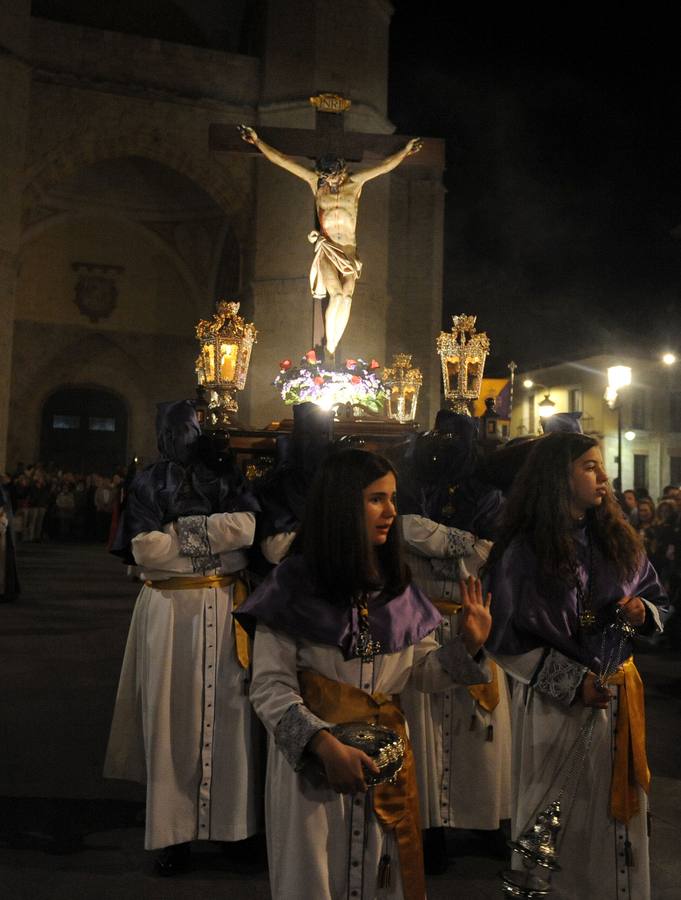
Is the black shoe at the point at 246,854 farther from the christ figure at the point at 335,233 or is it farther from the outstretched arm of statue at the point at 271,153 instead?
the outstretched arm of statue at the point at 271,153

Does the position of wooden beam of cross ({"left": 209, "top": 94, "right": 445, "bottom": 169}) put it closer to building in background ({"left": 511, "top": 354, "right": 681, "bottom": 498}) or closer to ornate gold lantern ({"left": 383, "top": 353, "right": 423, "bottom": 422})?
ornate gold lantern ({"left": 383, "top": 353, "right": 423, "bottom": 422})

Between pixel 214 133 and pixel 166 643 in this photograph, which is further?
pixel 214 133

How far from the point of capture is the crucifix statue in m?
9.77

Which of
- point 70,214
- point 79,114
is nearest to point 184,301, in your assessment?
point 70,214

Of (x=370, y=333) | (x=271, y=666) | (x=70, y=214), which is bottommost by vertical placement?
(x=271, y=666)

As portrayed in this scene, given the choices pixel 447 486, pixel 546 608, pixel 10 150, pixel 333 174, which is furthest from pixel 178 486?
pixel 10 150

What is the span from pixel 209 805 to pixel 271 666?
1576 millimetres

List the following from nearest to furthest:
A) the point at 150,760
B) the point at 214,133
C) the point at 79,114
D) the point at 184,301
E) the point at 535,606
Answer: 1. the point at 535,606
2. the point at 150,760
3. the point at 214,133
4. the point at 79,114
5. the point at 184,301

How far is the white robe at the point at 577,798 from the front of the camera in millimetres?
2412

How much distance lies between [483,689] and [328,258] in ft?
24.2

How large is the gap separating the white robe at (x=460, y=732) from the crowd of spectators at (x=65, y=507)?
17.2m

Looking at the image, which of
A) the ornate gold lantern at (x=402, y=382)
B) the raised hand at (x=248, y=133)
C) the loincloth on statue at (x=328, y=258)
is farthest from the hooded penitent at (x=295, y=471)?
the ornate gold lantern at (x=402, y=382)

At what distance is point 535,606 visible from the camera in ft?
8.20

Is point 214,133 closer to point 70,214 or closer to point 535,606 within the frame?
point 535,606
